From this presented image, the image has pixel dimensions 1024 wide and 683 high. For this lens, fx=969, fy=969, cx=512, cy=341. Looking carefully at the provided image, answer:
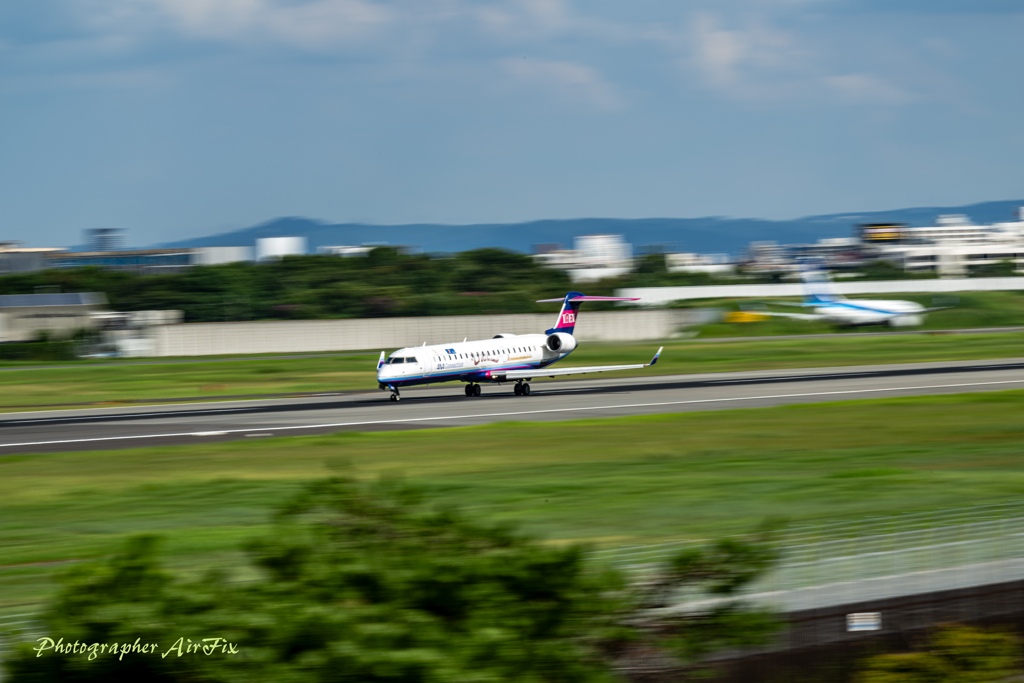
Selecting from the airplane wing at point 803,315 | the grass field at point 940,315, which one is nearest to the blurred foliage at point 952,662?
the grass field at point 940,315

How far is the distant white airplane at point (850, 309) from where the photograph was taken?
351ft

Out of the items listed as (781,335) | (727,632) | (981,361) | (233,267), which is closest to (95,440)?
(727,632)

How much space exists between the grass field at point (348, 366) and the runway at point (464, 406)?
7399mm

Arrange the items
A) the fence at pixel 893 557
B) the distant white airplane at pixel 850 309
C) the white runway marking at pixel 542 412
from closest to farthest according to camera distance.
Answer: the fence at pixel 893 557 → the white runway marking at pixel 542 412 → the distant white airplane at pixel 850 309

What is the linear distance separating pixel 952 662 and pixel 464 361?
43.8m

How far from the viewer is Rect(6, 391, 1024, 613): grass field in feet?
59.9

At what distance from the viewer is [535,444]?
31969 millimetres

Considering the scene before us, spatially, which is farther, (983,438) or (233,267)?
(233,267)

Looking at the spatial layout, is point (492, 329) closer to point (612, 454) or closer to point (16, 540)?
point (612, 454)

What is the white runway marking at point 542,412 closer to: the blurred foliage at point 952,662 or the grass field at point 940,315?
the blurred foliage at point 952,662

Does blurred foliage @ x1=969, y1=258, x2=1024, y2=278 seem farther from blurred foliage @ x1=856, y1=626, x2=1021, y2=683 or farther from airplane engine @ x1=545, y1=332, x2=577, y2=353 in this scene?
blurred foliage @ x1=856, y1=626, x2=1021, y2=683

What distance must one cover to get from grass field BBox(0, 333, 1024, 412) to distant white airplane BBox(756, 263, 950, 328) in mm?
13685

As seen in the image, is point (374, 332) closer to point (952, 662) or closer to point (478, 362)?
point (478, 362)

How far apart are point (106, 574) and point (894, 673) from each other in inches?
267
